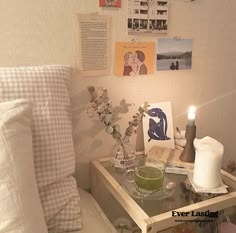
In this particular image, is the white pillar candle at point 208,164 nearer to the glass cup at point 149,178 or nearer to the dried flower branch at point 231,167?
the glass cup at point 149,178

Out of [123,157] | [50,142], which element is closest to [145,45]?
[123,157]

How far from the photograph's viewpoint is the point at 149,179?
2.97 feet

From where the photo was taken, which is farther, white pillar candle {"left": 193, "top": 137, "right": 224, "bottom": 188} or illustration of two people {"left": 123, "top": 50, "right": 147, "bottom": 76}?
illustration of two people {"left": 123, "top": 50, "right": 147, "bottom": 76}

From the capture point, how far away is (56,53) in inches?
39.9

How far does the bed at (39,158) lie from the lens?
0.62 m

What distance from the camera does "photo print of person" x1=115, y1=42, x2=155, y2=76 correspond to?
1.12 metres

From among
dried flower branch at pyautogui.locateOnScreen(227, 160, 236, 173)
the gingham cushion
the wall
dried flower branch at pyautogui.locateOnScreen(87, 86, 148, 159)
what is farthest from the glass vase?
dried flower branch at pyautogui.locateOnScreen(227, 160, 236, 173)

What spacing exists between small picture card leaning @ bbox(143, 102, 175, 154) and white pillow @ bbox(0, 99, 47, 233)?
62 cm

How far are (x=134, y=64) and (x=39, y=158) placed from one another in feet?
1.86

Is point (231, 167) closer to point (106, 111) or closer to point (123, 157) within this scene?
point (123, 157)

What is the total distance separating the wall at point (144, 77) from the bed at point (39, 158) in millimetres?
123

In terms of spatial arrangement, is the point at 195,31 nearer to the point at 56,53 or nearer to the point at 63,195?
the point at 56,53

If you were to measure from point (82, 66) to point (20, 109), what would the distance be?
1.37ft

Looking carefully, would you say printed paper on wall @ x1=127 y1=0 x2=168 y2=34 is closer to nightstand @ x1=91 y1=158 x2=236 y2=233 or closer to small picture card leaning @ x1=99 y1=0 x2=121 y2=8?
small picture card leaning @ x1=99 y1=0 x2=121 y2=8
